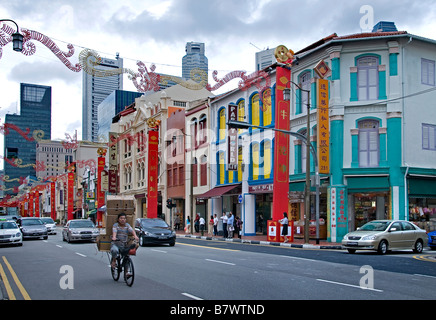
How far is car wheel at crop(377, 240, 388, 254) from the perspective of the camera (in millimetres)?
20859

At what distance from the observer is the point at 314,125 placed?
3006 cm

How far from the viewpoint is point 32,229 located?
32.4 meters

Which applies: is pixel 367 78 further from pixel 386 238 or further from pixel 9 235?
pixel 9 235

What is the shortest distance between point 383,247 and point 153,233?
10998mm

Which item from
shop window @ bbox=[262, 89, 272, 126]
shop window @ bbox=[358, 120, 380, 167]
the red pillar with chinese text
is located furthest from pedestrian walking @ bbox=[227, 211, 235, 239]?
the red pillar with chinese text

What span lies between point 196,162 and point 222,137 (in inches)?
230

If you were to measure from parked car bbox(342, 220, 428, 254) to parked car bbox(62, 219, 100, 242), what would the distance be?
571 inches

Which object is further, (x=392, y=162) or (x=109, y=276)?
(x=392, y=162)

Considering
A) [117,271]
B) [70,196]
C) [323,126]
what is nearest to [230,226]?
[323,126]
